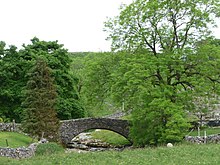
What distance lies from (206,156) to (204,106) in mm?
13525

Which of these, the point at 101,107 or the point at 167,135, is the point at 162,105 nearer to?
the point at 167,135

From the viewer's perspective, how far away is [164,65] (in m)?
30.3

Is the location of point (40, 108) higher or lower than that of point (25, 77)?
lower

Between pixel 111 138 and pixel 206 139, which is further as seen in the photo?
pixel 111 138

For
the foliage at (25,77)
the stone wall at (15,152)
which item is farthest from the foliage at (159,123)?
the foliage at (25,77)

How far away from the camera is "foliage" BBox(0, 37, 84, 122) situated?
4834 centimetres

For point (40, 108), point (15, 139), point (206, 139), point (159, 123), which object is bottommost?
point (15, 139)

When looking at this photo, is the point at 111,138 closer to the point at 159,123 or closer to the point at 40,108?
the point at 40,108

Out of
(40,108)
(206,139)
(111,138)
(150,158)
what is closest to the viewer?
(150,158)

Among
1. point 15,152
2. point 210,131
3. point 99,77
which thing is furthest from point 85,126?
point 15,152

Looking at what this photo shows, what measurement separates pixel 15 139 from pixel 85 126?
37.7 ft

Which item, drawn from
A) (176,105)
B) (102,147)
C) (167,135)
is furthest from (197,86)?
→ (102,147)

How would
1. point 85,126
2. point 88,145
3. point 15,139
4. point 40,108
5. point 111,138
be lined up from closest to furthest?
point 15,139 → point 40,108 → point 85,126 → point 88,145 → point 111,138

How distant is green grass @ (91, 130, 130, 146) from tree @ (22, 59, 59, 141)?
44.8ft
